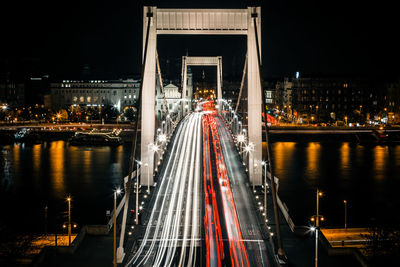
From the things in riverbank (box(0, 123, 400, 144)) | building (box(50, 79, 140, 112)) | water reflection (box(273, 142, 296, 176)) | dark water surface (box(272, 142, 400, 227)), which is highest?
building (box(50, 79, 140, 112))

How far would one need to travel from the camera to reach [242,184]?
20828 mm

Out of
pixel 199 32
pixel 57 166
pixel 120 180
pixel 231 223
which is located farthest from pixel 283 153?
pixel 231 223

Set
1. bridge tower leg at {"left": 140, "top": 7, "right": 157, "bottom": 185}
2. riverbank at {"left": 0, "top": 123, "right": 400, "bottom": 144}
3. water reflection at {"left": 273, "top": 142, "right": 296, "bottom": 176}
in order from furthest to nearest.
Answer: riverbank at {"left": 0, "top": 123, "right": 400, "bottom": 144} → water reflection at {"left": 273, "top": 142, "right": 296, "bottom": 176} → bridge tower leg at {"left": 140, "top": 7, "right": 157, "bottom": 185}

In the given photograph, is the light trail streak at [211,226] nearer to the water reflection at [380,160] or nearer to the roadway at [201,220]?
the roadway at [201,220]

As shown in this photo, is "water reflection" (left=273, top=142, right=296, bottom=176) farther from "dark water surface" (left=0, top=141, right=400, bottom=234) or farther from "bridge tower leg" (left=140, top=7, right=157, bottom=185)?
"bridge tower leg" (left=140, top=7, right=157, bottom=185)

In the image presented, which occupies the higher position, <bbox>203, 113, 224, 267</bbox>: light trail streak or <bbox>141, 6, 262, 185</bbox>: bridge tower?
<bbox>141, 6, 262, 185</bbox>: bridge tower

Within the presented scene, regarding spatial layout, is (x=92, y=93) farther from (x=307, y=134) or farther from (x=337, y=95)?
(x=337, y=95)

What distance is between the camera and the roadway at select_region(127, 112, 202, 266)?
12.2 meters

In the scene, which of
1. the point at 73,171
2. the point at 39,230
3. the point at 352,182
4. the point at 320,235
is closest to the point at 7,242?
the point at 39,230

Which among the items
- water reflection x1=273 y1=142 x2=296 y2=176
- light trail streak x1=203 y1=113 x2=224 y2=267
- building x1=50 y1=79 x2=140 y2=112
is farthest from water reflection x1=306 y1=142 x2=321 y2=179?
building x1=50 y1=79 x2=140 y2=112

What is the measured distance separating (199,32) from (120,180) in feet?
45.9

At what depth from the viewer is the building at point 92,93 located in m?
85.4

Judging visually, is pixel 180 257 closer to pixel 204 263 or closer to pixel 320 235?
pixel 204 263

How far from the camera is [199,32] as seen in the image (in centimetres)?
1928
